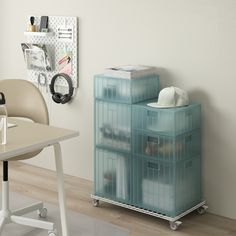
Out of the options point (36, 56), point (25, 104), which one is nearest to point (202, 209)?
point (25, 104)

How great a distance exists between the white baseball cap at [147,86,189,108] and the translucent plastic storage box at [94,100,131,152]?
222 millimetres

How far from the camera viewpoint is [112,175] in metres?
3.82

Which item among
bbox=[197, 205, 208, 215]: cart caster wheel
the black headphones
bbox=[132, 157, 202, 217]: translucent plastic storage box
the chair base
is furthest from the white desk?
the black headphones

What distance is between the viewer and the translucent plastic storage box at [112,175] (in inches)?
147

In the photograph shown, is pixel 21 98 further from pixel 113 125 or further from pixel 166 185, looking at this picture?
pixel 166 185

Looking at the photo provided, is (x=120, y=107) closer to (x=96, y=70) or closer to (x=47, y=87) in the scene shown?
(x=96, y=70)

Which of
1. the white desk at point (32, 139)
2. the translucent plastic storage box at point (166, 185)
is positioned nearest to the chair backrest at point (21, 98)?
the white desk at point (32, 139)

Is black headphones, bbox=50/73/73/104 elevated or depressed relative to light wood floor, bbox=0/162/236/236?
elevated

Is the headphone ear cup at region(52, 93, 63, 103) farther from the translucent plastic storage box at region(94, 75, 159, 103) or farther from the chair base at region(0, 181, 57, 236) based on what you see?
the chair base at region(0, 181, 57, 236)

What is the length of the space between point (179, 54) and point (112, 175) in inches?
37.1

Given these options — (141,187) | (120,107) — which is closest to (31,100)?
(120,107)

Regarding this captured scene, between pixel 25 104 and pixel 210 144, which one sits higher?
pixel 25 104

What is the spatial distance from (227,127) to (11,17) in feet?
7.27

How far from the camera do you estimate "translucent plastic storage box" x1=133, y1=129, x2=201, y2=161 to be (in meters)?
3.50
